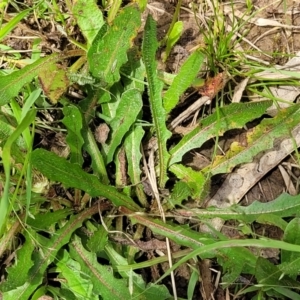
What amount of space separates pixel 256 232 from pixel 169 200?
1.04ft

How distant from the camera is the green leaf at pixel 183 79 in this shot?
1.70m

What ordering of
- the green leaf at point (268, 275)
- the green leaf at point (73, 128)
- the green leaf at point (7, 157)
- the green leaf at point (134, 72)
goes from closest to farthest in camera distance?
the green leaf at point (7, 157), the green leaf at point (268, 275), the green leaf at point (73, 128), the green leaf at point (134, 72)

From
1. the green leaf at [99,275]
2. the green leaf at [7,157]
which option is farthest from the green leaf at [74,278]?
the green leaf at [7,157]

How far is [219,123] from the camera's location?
5.62 ft

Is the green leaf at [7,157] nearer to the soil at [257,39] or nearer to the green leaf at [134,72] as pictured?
the green leaf at [134,72]

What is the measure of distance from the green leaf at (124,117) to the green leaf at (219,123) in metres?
0.18

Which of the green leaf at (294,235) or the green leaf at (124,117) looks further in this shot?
the green leaf at (124,117)

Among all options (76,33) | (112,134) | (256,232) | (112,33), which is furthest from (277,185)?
(76,33)

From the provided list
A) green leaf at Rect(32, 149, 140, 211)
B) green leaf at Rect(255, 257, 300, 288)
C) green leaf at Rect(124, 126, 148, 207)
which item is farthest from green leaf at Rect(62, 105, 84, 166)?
green leaf at Rect(255, 257, 300, 288)

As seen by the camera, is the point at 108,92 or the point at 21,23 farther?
the point at 21,23

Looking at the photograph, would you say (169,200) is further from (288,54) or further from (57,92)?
(288,54)

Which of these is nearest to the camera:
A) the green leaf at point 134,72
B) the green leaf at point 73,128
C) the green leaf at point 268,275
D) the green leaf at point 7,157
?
the green leaf at point 7,157

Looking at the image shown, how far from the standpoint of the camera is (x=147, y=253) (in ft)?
5.55

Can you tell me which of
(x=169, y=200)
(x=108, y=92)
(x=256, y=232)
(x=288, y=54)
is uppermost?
(x=108, y=92)
